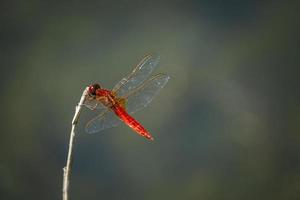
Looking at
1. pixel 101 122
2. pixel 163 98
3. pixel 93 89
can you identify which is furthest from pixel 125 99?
pixel 163 98

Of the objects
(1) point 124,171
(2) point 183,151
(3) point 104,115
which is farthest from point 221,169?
(3) point 104,115

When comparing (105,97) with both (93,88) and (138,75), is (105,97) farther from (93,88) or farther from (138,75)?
(138,75)

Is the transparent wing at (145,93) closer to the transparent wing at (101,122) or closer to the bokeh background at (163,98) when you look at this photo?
the transparent wing at (101,122)

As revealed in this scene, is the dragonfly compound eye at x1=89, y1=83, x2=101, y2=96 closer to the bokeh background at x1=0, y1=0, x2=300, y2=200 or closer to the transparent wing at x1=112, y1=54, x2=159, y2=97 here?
the transparent wing at x1=112, y1=54, x2=159, y2=97

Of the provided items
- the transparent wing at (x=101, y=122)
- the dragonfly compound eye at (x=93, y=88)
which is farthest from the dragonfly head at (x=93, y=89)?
the transparent wing at (x=101, y=122)

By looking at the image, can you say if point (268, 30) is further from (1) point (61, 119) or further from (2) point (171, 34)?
(1) point (61, 119)

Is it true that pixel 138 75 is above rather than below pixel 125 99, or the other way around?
above
